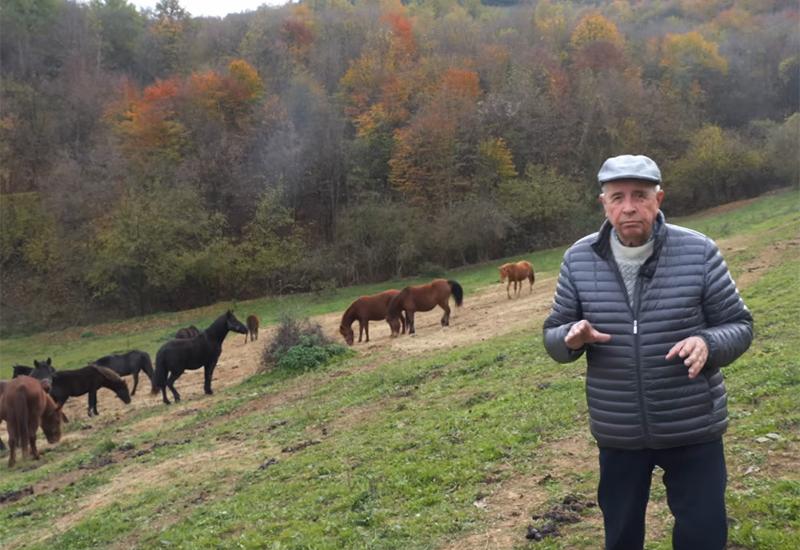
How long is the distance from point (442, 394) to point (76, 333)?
3130cm

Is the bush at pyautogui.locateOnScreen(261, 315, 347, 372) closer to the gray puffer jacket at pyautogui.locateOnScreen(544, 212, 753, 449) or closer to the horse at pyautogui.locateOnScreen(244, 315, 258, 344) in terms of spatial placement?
the horse at pyautogui.locateOnScreen(244, 315, 258, 344)

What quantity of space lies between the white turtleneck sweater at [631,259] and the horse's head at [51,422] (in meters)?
12.7

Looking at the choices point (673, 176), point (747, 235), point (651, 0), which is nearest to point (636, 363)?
point (747, 235)

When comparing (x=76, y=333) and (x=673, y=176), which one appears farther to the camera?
(x=673, y=176)

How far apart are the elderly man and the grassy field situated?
148 cm

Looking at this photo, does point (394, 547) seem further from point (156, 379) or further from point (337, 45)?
point (337, 45)

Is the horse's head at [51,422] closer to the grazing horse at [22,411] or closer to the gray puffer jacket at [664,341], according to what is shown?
the grazing horse at [22,411]

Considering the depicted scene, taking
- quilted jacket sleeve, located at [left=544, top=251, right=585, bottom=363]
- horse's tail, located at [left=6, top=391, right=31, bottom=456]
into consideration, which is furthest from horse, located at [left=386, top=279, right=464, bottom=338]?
quilted jacket sleeve, located at [left=544, top=251, right=585, bottom=363]

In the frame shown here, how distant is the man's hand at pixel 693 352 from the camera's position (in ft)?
10.5

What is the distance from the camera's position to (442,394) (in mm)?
10586

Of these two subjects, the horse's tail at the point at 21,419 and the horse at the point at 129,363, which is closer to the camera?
the horse's tail at the point at 21,419

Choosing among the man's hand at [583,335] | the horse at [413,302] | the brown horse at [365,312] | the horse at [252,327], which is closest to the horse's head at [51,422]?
the brown horse at [365,312]

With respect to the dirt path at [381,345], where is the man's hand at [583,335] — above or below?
above

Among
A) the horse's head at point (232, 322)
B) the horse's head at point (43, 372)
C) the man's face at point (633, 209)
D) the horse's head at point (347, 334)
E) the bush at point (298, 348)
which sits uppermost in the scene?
the man's face at point (633, 209)
